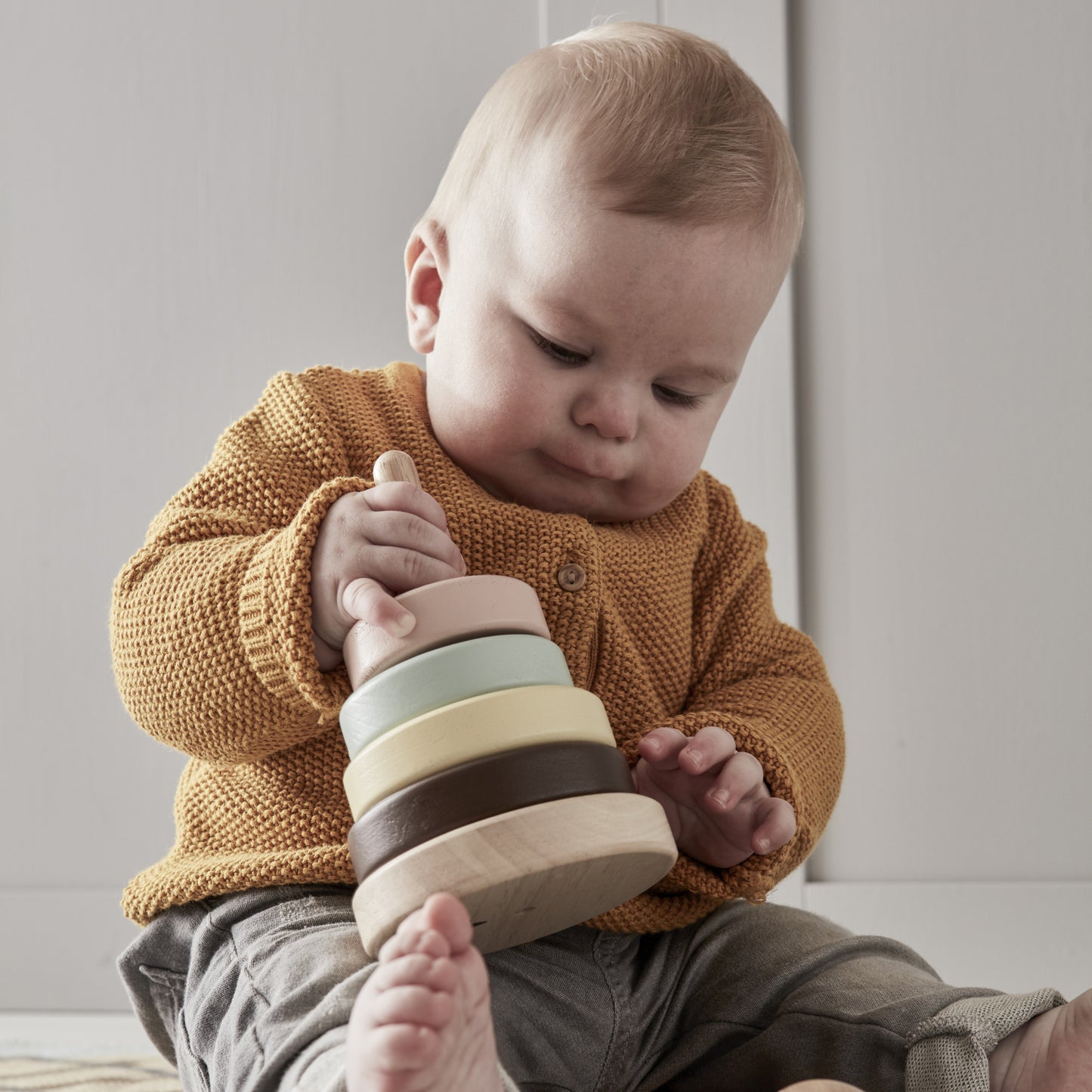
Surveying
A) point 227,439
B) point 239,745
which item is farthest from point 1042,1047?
point 227,439

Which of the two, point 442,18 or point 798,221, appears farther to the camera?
point 442,18

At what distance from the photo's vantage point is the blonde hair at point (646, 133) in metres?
0.71

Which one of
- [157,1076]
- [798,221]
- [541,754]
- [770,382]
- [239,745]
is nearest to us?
[541,754]

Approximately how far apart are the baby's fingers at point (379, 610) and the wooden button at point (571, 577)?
194 mm

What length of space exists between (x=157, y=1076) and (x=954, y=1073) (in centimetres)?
64

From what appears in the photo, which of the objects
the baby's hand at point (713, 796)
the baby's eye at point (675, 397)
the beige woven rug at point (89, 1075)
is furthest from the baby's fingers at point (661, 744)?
the beige woven rug at point (89, 1075)

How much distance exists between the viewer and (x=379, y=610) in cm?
55

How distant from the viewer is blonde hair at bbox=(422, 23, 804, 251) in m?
0.71

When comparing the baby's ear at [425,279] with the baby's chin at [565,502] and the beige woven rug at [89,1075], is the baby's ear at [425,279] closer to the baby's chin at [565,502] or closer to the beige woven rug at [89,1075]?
the baby's chin at [565,502]

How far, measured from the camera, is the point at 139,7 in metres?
1.21

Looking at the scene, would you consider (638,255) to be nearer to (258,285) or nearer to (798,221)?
(798,221)

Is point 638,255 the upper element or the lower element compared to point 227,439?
upper

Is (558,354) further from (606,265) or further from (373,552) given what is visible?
(373,552)

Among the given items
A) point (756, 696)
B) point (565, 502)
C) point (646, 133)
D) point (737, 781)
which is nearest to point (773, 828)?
point (737, 781)
